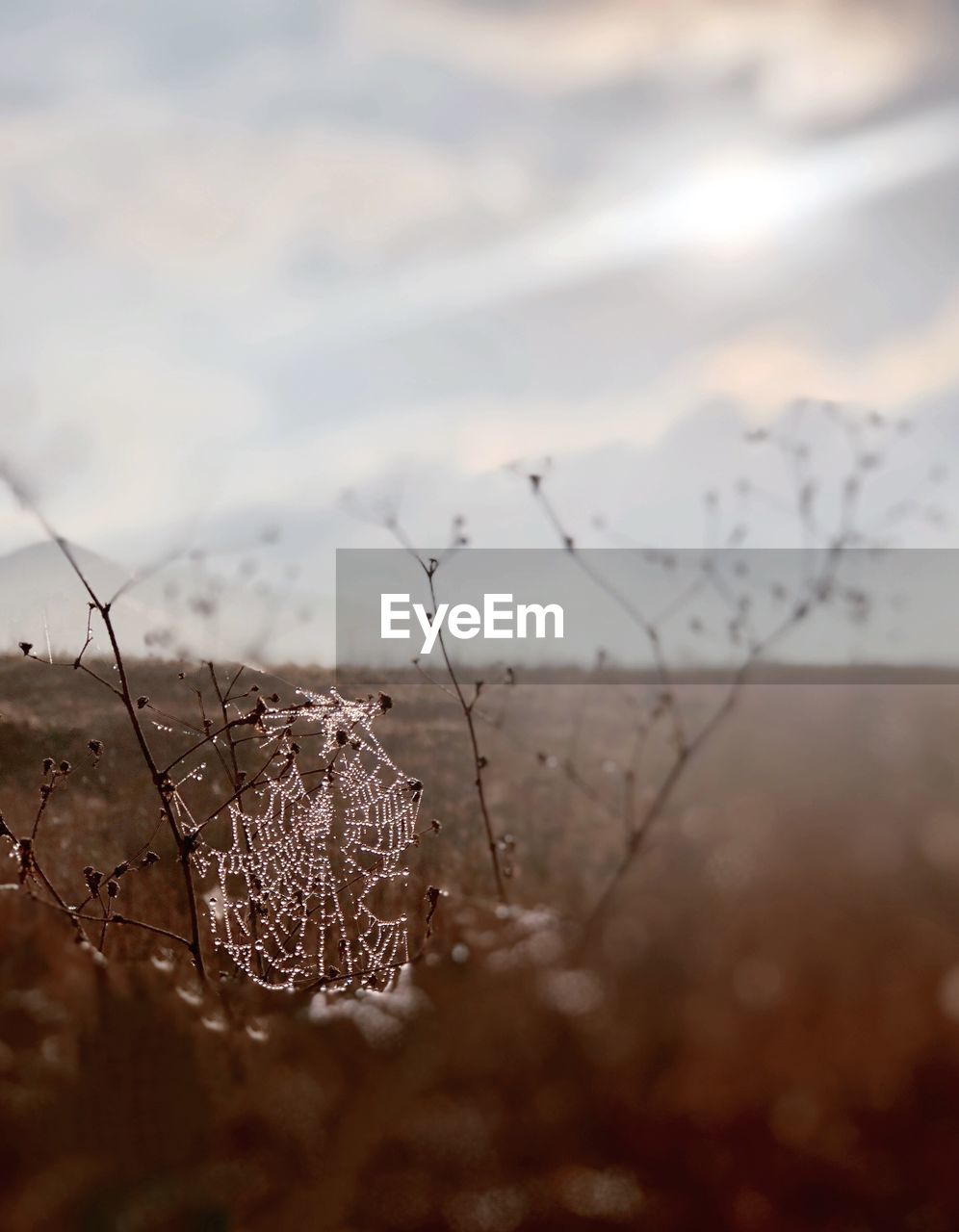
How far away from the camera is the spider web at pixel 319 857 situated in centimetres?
283

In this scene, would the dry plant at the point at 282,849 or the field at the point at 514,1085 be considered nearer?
the field at the point at 514,1085

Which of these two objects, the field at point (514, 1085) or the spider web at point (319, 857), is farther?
the spider web at point (319, 857)

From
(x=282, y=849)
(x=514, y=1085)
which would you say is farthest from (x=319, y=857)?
(x=514, y=1085)

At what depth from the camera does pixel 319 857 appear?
3.07m

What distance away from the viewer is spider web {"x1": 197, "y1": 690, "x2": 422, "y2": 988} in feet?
9.30

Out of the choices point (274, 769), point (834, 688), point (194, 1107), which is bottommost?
point (194, 1107)

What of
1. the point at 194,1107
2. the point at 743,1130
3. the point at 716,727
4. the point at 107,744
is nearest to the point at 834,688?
the point at 716,727

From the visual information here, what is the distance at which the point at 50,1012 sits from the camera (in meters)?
2.15

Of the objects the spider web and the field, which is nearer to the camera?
the field

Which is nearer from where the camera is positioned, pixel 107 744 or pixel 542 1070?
pixel 542 1070

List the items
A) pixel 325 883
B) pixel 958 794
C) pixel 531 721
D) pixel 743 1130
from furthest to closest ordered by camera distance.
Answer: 1. pixel 531 721
2. pixel 325 883
3. pixel 958 794
4. pixel 743 1130

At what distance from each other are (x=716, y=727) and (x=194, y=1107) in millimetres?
1403

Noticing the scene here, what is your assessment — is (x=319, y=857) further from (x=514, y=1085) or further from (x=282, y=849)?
(x=514, y=1085)

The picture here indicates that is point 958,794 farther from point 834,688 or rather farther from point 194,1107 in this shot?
point 194,1107
